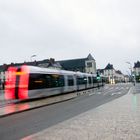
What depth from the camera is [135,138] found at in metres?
9.56

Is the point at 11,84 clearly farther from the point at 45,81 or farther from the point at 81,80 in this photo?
the point at 81,80

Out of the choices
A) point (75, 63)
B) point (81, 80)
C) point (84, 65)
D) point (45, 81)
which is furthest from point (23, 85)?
point (75, 63)

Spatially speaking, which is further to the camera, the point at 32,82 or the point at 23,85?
the point at 32,82

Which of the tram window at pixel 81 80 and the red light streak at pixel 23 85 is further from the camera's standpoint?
the tram window at pixel 81 80

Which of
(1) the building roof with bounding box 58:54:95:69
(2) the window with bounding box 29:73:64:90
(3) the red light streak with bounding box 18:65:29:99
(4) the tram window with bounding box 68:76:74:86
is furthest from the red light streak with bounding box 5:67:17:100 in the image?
(1) the building roof with bounding box 58:54:95:69

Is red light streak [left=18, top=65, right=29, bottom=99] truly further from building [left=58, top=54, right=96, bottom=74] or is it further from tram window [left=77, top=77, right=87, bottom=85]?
building [left=58, top=54, right=96, bottom=74]

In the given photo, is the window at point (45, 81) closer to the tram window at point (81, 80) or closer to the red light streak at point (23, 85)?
the red light streak at point (23, 85)

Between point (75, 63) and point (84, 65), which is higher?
point (75, 63)

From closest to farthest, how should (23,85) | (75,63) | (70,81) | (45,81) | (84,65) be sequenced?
(23,85), (45,81), (70,81), (84,65), (75,63)

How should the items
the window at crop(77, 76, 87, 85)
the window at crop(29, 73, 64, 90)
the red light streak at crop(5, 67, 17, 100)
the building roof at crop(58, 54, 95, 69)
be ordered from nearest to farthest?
the red light streak at crop(5, 67, 17, 100)
the window at crop(29, 73, 64, 90)
the window at crop(77, 76, 87, 85)
the building roof at crop(58, 54, 95, 69)

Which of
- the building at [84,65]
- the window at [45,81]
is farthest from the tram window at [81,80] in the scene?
the building at [84,65]

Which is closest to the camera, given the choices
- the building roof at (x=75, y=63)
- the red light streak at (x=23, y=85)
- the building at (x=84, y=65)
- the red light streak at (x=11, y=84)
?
the red light streak at (x=23, y=85)

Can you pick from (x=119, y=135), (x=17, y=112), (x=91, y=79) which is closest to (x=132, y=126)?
(x=119, y=135)

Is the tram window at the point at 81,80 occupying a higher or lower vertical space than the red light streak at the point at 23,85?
higher
